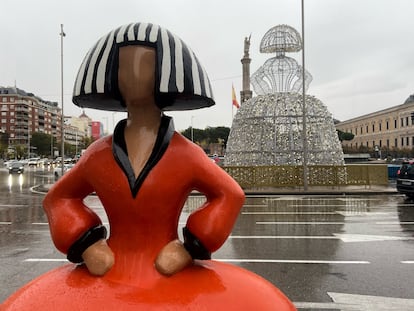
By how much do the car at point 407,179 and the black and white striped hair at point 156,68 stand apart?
47.0 feet

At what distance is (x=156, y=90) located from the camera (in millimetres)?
1859

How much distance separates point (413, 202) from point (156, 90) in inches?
561

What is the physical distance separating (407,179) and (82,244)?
14956 mm

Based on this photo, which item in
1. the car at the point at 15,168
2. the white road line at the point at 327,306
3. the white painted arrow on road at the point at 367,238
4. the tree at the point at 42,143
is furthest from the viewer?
the tree at the point at 42,143

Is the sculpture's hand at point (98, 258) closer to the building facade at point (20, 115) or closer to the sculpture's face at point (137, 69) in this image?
the sculpture's face at point (137, 69)

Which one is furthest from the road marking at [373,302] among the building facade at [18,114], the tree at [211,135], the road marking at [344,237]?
the building facade at [18,114]

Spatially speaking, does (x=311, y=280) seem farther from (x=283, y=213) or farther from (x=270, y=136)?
(x=270, y=136)

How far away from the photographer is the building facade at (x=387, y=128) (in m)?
74.4

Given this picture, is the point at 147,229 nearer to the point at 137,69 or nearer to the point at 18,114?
the point at 137,69

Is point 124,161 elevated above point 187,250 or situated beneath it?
elevated above

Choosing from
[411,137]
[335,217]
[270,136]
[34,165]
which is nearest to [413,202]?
[335,217]

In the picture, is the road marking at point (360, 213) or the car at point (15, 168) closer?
the road marking at point (360, 213)

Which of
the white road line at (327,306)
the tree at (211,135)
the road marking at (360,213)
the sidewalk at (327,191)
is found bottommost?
the white road line at (327,306)

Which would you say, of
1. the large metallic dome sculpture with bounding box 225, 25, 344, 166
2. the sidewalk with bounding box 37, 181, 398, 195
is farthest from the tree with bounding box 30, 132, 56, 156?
the sidewalk with bounding box 37, 181, 398, 195
